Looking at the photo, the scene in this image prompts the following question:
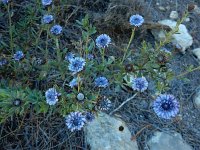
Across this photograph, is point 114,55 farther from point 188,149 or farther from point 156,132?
point 188,149

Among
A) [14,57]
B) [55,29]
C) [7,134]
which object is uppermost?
[55,29]

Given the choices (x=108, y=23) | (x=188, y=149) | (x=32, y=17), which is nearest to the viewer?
(x=188, y=149)

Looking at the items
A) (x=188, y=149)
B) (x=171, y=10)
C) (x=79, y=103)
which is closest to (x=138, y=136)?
(x=188, y=149)

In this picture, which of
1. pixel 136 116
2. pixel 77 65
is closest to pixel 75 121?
pixel 77 65

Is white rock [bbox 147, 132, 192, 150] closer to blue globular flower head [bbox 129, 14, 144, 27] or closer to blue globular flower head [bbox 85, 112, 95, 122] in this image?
blue globular flower head [bbox 85, 112, 95, 122]

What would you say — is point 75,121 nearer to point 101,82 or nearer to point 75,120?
point 75,120

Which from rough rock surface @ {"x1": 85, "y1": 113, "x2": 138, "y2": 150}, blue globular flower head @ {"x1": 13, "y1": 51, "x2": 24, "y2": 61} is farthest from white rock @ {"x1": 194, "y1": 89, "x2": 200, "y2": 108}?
blue globular flower head @ {"x1": 13, "y1": 51, "x2": 24, "y2": 61}

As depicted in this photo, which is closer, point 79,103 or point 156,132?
point 79,103
